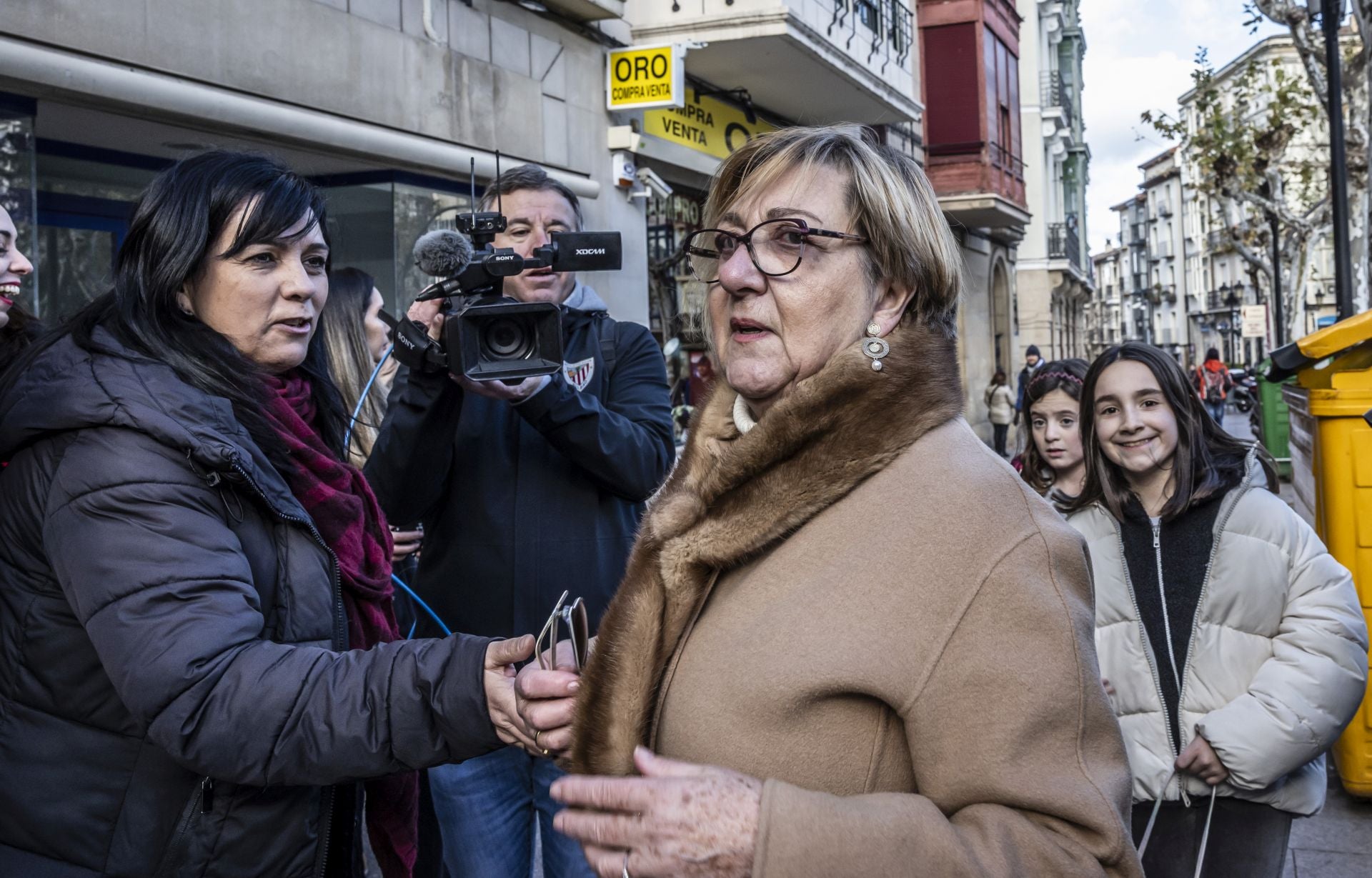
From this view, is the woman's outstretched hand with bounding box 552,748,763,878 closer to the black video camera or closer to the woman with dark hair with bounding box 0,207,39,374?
the black video camera

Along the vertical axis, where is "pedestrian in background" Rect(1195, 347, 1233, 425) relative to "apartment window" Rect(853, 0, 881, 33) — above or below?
below

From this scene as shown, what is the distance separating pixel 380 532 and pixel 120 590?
0.76 meters

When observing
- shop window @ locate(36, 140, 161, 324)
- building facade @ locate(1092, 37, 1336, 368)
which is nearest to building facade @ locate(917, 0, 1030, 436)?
shop window @ locate(36, 140, 161, 324)

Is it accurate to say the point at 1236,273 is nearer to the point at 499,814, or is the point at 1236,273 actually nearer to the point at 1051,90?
the point at 1051,90

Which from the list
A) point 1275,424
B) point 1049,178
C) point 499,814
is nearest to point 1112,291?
point 1049,178

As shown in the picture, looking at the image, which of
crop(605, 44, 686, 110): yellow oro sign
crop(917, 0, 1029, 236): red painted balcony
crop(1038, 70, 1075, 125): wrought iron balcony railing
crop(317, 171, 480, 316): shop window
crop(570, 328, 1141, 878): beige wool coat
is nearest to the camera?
crop(570, 328, 1141, 878): beige wool coat

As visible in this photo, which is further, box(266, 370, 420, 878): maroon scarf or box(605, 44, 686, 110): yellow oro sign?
box(605, 44, 686, 110): yellow oro sign

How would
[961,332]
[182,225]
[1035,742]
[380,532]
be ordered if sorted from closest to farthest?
1. [1035,742]
2. [182,225]
3. [380,532]
4. [961,332]

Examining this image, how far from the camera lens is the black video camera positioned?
8.93ft

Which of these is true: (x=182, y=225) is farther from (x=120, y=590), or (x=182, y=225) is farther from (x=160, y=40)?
(x=160, y=40)

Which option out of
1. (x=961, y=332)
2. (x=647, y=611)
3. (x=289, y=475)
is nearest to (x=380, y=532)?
(x=289, y=475)

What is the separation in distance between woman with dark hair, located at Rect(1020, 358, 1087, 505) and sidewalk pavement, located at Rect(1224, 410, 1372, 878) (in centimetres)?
62

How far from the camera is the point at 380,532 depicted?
2.55 m

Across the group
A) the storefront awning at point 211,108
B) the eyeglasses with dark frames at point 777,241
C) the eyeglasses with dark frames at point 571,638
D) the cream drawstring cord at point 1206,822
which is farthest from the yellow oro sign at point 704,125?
the eyeglasses with dark frames at point 571,638
